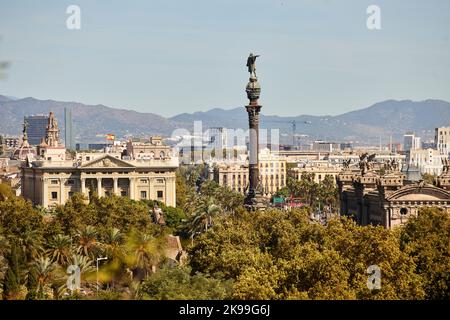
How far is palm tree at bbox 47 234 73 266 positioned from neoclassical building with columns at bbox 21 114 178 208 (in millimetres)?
62454

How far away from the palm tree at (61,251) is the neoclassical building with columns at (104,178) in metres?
62.5

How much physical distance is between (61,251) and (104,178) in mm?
65944

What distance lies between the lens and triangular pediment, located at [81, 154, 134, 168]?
12769cm

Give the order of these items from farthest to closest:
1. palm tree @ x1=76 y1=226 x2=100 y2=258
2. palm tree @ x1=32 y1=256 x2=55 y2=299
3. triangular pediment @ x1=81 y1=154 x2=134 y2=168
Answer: triangular pediment @ x1=81 y1=154 x2=134 y2=168
palm tree @ x1=76 y1=226 x2=100 y2=258
palm tree @ x1=32 y1=256 x2=55 y2=299

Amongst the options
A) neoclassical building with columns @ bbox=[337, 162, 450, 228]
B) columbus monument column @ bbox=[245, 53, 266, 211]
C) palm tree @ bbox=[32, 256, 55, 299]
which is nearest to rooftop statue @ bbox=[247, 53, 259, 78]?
columbus monument column @ bbox=[245, 53, 266, 211]

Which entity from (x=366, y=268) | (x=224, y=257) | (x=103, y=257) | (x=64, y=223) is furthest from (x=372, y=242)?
(x=64, y=223)

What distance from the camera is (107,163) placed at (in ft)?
421

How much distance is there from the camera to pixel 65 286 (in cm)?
5297

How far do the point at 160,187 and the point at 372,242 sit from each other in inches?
3128

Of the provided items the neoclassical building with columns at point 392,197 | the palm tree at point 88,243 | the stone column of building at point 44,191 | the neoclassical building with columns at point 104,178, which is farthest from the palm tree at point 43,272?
the neoclassical building with columns at point 104,178

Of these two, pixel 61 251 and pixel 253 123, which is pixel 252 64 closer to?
pixel 253 123

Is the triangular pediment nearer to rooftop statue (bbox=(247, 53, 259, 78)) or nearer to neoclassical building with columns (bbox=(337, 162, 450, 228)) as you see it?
neoclassical building with columns (bbox=(337, 162, 450, 228))

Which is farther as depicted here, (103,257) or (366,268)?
(103,257)
